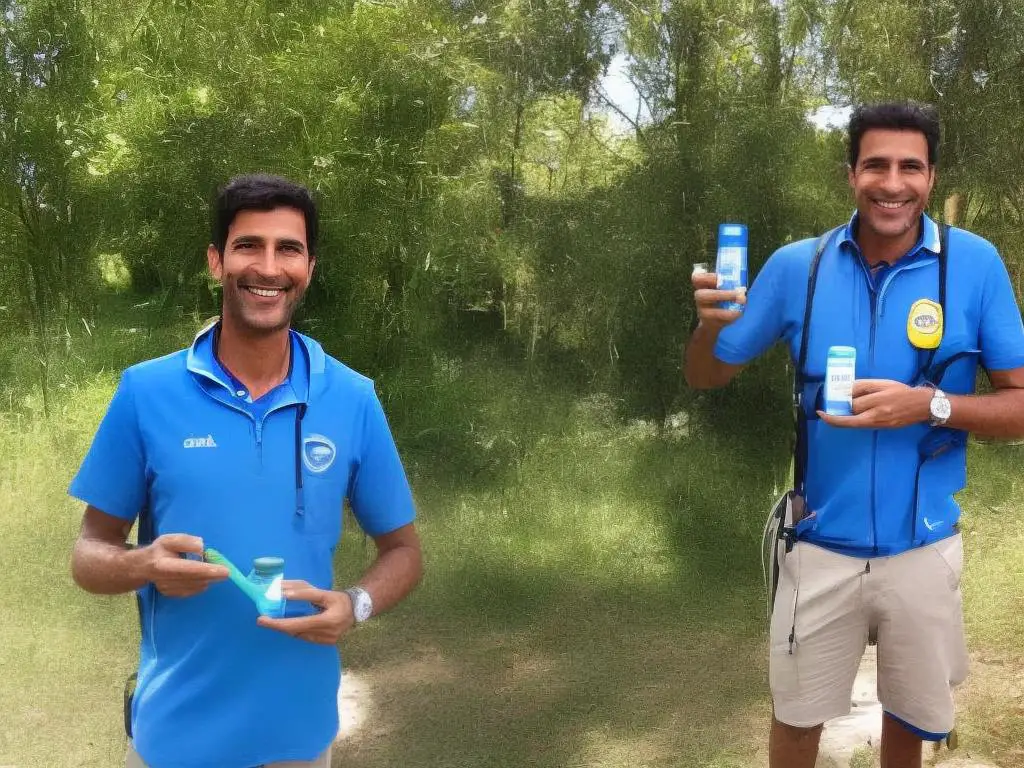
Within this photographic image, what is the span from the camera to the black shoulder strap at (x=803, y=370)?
215cm

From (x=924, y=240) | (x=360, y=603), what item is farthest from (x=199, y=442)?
(x=924, y=240)

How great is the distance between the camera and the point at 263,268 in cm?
149

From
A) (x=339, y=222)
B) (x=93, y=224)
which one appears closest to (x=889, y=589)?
(x=339, y=222)

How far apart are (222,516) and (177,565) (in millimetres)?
111

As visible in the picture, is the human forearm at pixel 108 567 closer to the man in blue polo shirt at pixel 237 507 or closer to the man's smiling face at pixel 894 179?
the man in blue polo shirt at pixel 237 507

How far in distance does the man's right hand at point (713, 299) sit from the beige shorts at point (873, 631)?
1.82 feet

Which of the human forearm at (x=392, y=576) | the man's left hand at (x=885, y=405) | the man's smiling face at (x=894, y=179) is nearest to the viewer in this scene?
the human forearm at (x=392, y=576)

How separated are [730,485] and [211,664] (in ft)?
12.8

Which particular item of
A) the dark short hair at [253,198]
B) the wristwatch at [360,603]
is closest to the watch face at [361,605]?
the wristwatch at [360,603]

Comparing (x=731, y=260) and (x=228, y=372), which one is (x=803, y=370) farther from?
(x=228, y=372)

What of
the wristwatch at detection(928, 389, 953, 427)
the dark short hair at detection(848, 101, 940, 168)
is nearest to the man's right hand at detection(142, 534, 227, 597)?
the wristwatch at detection(928, 389, 953, 427)

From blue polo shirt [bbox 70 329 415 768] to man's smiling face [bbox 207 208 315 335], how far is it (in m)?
0.09

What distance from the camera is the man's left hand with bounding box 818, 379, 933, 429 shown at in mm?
1970

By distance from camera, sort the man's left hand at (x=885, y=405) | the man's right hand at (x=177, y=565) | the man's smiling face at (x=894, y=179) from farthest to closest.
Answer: the man's smiling face at (x=894, y=179) < the man's left hand at (x=885, y=405) < the man's right hand at (x=177, y=565)
